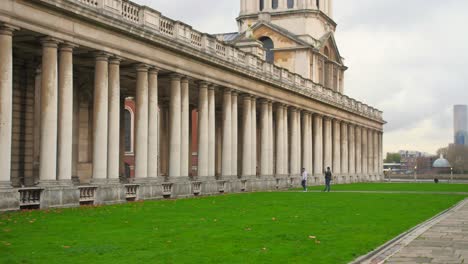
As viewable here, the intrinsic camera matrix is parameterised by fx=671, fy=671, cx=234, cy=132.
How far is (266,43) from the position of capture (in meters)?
93.1

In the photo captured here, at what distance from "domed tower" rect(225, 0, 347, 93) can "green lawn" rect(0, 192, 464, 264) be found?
61495 millimetres

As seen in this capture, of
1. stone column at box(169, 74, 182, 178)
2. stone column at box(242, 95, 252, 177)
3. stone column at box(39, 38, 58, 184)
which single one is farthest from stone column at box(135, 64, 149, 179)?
stone column at box(242, 95, 252, 177)

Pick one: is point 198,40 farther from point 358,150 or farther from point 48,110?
point 358,150

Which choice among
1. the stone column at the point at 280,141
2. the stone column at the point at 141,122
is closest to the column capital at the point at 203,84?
the stone column at the point at 141,122

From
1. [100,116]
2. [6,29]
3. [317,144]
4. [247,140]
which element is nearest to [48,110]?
[6,29]

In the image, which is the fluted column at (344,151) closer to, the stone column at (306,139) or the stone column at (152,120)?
the stone column at (306,139)

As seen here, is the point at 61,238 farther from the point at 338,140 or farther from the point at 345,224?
the point at 338,140

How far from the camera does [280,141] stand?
215ft

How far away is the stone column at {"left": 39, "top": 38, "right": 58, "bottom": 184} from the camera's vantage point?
31766mm

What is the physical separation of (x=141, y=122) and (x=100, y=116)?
15.2ft

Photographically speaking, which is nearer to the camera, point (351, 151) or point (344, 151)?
point (344, 151)

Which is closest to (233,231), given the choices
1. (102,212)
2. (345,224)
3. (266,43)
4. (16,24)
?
(345,224)

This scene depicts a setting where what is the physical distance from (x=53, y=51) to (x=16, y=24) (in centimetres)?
283

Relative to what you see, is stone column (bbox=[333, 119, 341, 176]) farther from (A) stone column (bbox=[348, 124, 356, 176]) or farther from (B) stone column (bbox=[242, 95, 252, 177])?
(B) stone column (bbox=[242, 95, 252, 177])
